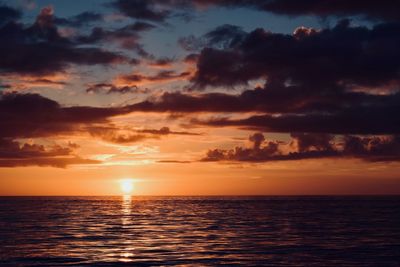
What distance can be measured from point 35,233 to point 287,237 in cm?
3496

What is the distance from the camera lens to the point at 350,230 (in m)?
75.1

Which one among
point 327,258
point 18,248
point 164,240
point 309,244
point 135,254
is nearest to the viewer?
point 327,258

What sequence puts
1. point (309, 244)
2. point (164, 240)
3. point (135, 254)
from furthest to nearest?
point (164, 240) → point (309, 244) → point (135, 254)

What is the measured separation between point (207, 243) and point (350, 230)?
87.4ft

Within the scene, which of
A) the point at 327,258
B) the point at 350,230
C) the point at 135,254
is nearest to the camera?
the point at 327,258

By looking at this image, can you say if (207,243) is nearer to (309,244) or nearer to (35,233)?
(309,244)

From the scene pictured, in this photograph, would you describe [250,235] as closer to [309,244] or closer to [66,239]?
[309,244]

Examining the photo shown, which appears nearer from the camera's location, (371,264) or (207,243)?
(371,264)

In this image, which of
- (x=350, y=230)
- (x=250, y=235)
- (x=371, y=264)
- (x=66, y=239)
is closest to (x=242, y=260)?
(x=371, y=264)

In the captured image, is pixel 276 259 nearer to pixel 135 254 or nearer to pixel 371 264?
pixel 371 264

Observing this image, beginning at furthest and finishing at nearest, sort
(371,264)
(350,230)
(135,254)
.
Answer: (350,230), (135,254), (371,264)

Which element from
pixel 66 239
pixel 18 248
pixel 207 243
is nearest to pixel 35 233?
pixel 66 239

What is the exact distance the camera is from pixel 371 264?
43.4m

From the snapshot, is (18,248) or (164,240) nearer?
(18,248)
